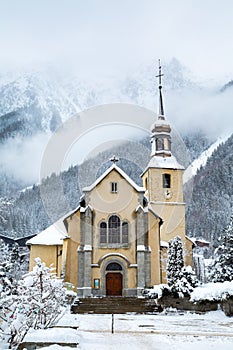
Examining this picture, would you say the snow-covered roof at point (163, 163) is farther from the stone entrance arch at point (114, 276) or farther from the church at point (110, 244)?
the stone entrance arch at point (114, 276)

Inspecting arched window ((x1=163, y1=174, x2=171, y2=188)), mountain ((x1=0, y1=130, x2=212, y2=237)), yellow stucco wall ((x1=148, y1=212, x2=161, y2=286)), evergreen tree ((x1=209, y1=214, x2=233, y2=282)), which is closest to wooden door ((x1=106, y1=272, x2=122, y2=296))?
yellow stucco wall ((x1=148, y1=212, x2=161, y2=286))

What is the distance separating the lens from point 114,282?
37594 mm

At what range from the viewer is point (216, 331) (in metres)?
16.2

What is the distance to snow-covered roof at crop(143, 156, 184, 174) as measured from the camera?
4941cm

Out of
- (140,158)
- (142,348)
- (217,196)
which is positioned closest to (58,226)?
(140,158)

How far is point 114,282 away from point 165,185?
15427 millimetres

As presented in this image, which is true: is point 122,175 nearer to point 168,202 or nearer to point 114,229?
point 114,229

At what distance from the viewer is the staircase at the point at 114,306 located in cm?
2942

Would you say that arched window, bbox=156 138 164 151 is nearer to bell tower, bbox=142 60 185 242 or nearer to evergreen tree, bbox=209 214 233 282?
bell tower, bbox=142 60 185 242

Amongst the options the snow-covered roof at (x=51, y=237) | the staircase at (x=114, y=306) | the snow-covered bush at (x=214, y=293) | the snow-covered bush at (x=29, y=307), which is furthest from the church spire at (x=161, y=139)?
the snow-covered bush at (x=29, y=307)

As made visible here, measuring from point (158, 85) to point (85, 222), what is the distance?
28.7 m

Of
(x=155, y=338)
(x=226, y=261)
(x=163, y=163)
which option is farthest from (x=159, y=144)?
(x=155, y=338)

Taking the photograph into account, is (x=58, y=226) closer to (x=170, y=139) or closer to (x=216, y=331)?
(x=170, y=139)

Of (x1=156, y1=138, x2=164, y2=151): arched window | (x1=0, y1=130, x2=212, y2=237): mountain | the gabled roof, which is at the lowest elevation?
the gabled roof
